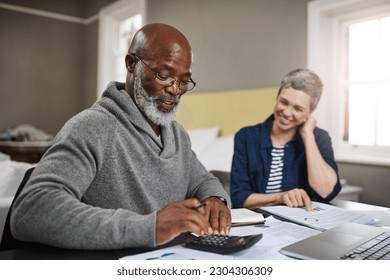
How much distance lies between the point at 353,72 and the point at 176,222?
113 centimetres

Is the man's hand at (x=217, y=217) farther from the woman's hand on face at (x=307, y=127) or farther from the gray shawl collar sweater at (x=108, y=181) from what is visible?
the woman's hand on face at (x=307, y=127)

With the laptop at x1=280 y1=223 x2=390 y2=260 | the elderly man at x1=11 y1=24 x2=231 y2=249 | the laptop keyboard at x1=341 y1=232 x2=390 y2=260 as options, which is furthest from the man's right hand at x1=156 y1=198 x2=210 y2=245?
the laptop keyboard at x1=341 y1=232 x2=390 y2=260

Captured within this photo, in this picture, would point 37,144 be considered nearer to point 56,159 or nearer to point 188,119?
point 188,119

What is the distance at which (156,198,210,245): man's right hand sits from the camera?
595 millimetres

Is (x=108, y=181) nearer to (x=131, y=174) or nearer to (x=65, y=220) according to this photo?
(x=131, y=174)

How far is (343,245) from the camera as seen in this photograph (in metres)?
0.66

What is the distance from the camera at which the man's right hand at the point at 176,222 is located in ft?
1.95

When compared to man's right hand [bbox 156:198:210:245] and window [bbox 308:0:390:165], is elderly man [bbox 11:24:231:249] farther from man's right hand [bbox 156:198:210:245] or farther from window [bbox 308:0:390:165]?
window [bbox 308:0:390:165]

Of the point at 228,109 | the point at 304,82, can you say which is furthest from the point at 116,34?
the point at 304,82

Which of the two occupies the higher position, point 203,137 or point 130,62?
point 130,62

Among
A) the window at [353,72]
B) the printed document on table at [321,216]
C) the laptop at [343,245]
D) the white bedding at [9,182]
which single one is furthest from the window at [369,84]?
the white bedding at [9,182]

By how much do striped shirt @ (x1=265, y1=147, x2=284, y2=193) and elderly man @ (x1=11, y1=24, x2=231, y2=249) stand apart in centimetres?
39

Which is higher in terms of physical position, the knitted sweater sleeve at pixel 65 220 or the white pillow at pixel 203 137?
the white pillow at pixel 203 137

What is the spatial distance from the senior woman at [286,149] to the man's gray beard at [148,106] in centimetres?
49
